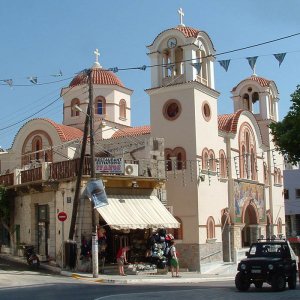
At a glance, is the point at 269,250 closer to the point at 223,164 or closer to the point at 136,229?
the point at 136,229

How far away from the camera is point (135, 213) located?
29.9 m

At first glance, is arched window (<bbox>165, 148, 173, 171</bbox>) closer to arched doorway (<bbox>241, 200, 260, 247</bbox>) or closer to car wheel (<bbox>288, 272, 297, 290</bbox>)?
arched doorway (<bbox>241, 200, 260, 247</bbox>)

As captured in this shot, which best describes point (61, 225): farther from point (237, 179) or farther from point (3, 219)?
point (237, 179)

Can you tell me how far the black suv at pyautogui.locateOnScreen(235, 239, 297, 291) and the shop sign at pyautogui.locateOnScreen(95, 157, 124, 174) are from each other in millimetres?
10947

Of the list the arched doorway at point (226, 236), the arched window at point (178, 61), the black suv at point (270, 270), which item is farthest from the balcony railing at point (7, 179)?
the black suv at point (270, 270)

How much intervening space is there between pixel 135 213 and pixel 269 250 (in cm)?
1081

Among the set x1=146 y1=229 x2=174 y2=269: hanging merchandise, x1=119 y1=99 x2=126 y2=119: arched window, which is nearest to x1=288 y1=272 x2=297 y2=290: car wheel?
x1=146 y1=229 x2=174 y2=269: hanging merchandise

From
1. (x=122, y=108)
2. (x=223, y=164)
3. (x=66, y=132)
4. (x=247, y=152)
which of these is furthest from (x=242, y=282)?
(x=122, y=108)

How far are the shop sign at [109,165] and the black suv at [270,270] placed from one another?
431 inches

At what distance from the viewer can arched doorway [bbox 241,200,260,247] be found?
4162 cm

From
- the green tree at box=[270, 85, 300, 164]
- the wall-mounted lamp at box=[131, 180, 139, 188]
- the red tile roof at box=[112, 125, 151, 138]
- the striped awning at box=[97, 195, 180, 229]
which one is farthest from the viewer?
the red tile roof at box=[112, 125, 151, 138]

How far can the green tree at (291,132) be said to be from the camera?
2141 cm

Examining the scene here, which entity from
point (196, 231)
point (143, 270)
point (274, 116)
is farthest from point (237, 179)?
point (143, 270)

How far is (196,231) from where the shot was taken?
114 ft
